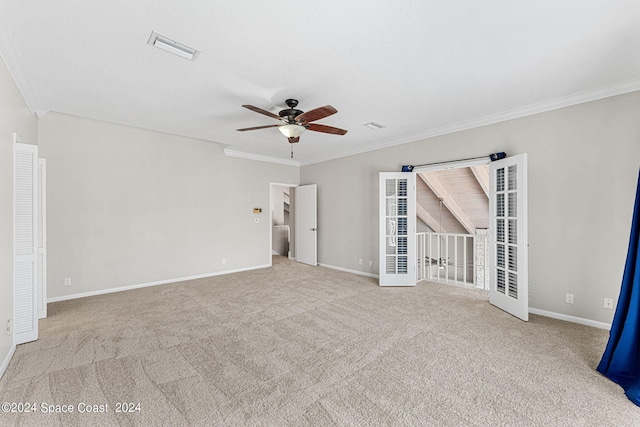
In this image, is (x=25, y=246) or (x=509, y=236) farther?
(x=509, y=236)

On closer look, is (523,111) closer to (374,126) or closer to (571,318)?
(374,126)

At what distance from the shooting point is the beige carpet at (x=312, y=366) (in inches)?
70.1

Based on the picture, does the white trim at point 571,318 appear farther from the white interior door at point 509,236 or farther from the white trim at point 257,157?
the white trim at point 257,157

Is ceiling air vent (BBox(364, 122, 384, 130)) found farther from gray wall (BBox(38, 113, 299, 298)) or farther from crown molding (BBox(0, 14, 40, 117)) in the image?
crown molding (BBox(0, 14, 40, 117))

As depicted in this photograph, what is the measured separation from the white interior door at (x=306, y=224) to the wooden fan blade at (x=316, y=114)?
3.46 metres

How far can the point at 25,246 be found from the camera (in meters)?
2.75

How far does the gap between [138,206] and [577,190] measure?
643cm

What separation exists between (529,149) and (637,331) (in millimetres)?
2360

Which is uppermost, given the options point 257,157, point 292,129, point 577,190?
point 257,157

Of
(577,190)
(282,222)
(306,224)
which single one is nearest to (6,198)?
(306,224)

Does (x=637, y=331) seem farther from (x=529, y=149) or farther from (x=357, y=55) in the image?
(x=357, y=55)

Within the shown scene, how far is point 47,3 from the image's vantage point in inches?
72.6

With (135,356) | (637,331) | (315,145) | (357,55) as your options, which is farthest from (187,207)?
(637,331)

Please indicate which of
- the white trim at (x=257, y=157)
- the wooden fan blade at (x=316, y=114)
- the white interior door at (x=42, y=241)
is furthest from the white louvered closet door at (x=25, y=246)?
the white trim at (x=257, y=157)
